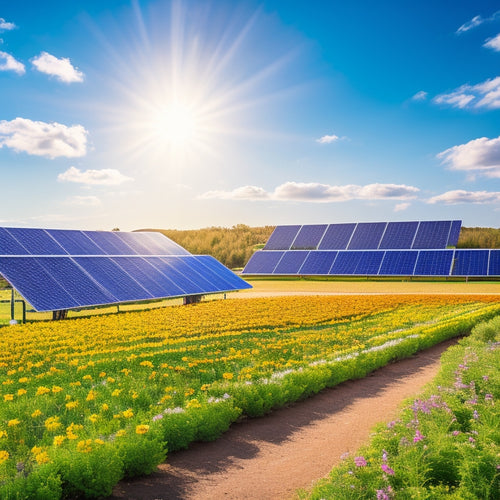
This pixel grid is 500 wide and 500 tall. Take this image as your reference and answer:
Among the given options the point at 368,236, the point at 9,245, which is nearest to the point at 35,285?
the point at 9,245

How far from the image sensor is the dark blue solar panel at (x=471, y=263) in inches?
1864

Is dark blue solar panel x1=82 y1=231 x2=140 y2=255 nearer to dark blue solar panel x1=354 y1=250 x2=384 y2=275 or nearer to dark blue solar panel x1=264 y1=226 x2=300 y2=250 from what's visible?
dark blue solar panel x1=354 y1=250 x2=384 y2=275

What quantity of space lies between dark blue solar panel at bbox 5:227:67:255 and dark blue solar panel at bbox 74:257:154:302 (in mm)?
1494

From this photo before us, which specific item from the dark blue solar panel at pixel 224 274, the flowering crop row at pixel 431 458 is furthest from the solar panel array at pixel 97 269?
the flowering crop row at pixel 431 458

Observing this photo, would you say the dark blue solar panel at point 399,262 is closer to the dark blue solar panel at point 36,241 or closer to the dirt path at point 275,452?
the dark blue solar panel at point 36,241

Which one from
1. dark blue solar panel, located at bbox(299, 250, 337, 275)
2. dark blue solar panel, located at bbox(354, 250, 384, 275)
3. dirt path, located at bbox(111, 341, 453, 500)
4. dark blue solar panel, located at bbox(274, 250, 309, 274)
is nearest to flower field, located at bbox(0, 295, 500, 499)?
dirt path, located at bbox(111, 341, 453, 500)

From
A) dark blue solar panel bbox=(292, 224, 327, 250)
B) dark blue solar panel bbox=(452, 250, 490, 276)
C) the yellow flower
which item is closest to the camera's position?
the yellow flower

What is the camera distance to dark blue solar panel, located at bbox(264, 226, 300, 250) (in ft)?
212

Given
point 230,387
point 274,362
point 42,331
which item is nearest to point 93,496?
point 230,387

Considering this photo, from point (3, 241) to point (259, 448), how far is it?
21.4 meters

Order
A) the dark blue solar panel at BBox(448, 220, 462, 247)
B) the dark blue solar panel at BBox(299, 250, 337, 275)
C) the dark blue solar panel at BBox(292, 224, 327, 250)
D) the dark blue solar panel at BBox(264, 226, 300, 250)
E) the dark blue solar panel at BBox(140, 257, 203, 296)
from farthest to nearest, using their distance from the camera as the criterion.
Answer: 1. the dark blue solar panel at BBox(264, 226, 300, 250)
2. the dark blue solar panel at BBox(292, 224, 327, 250)
3. the dark blue solar panel at BBox(448, 220, 462, 247)
4. the dark blue solar panel at BBox(299, 250, 337, 275)
5. the dark blue solar panel at BBox(140, 257, 203, 296)

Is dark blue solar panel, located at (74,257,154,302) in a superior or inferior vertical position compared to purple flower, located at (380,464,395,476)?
inferior

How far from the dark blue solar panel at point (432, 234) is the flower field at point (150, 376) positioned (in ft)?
107

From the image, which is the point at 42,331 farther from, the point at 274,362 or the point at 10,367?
the point at 274,362
